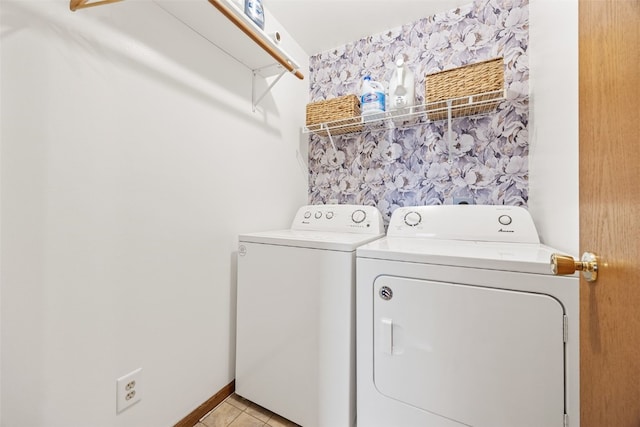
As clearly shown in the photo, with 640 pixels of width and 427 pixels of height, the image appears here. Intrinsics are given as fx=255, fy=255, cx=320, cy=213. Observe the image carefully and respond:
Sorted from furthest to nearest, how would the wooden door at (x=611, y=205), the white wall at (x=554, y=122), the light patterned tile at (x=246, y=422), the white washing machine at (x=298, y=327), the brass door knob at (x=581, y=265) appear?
1. the light patterned tile at (x=246, y=422)
2. the white washing machine at (x=298, y=327)
3. the white wall at (x=554, y=122)
4. the brass door knob at (x=581, y=265)
5. the wooden door at (x=611, y=205)

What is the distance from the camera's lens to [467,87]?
1.35 m

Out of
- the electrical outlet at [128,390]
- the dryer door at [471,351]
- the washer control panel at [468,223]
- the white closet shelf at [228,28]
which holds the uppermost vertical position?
the white closet shelf at [228,28]

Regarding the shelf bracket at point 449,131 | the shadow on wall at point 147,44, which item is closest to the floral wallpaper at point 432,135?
the shelf bracket at point 449,131


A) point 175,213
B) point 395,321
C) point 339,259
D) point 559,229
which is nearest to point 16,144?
point 175,213

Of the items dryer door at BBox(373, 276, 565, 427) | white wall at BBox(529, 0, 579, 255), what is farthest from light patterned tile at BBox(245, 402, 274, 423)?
white wall at BBox(529, 0, 579, 255)

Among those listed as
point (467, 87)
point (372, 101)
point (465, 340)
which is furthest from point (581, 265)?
point (372, 101)

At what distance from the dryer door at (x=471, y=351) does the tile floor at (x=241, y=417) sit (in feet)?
2.01

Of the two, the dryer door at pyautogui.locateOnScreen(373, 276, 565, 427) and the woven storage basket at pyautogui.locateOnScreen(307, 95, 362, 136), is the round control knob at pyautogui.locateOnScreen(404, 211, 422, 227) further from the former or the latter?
the woven storage basket at pyautogui.locateOnScreen(307, 95, 362, 136)

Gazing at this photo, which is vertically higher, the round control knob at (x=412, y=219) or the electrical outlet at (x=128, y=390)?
the round control knob at (x=412, y=219)

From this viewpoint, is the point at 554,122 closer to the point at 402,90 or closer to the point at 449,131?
the point at 449,131

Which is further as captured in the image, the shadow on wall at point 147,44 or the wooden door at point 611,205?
the shadow on wall at point 147,44

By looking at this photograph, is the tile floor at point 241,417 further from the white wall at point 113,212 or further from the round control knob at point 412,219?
the round control knob at point 412,219

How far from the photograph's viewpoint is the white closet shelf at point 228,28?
1.02 m

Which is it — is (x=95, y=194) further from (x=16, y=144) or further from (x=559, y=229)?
(x=559, y=229)
